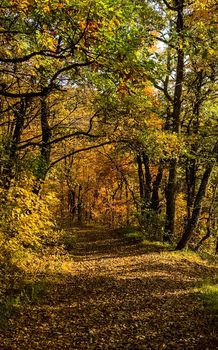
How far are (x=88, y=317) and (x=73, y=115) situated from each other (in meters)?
10.6

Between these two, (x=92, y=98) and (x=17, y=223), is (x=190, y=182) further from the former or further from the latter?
(x=17, y=223)

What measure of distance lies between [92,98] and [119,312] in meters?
7.96

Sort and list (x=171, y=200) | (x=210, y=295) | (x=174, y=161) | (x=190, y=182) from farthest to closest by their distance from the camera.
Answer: (x=190, y=182)
(x=171, y=200)
(x=174, y=161)
(x=210, y=295)

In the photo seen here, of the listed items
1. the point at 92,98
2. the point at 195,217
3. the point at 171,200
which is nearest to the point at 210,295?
the point at 195,217

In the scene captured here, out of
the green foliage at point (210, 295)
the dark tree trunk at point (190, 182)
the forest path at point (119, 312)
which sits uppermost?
the dark tree trunk at point (190, 182)

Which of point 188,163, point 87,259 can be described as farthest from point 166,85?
point 87,259

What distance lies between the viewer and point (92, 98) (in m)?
14.0

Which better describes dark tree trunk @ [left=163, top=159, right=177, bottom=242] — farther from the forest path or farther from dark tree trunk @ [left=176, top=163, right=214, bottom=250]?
the forest path

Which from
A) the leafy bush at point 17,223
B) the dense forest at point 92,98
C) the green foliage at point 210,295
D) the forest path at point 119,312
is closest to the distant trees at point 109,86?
the dense forest at point 92,98

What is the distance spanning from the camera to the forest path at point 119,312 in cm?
707

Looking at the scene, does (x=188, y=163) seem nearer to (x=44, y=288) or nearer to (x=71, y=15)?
(x=44, y=288)

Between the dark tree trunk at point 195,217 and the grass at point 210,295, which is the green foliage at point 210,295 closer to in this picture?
the grass at point 210,295

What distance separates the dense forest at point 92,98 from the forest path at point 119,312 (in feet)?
4.20

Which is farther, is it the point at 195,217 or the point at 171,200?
the point at 171,200
